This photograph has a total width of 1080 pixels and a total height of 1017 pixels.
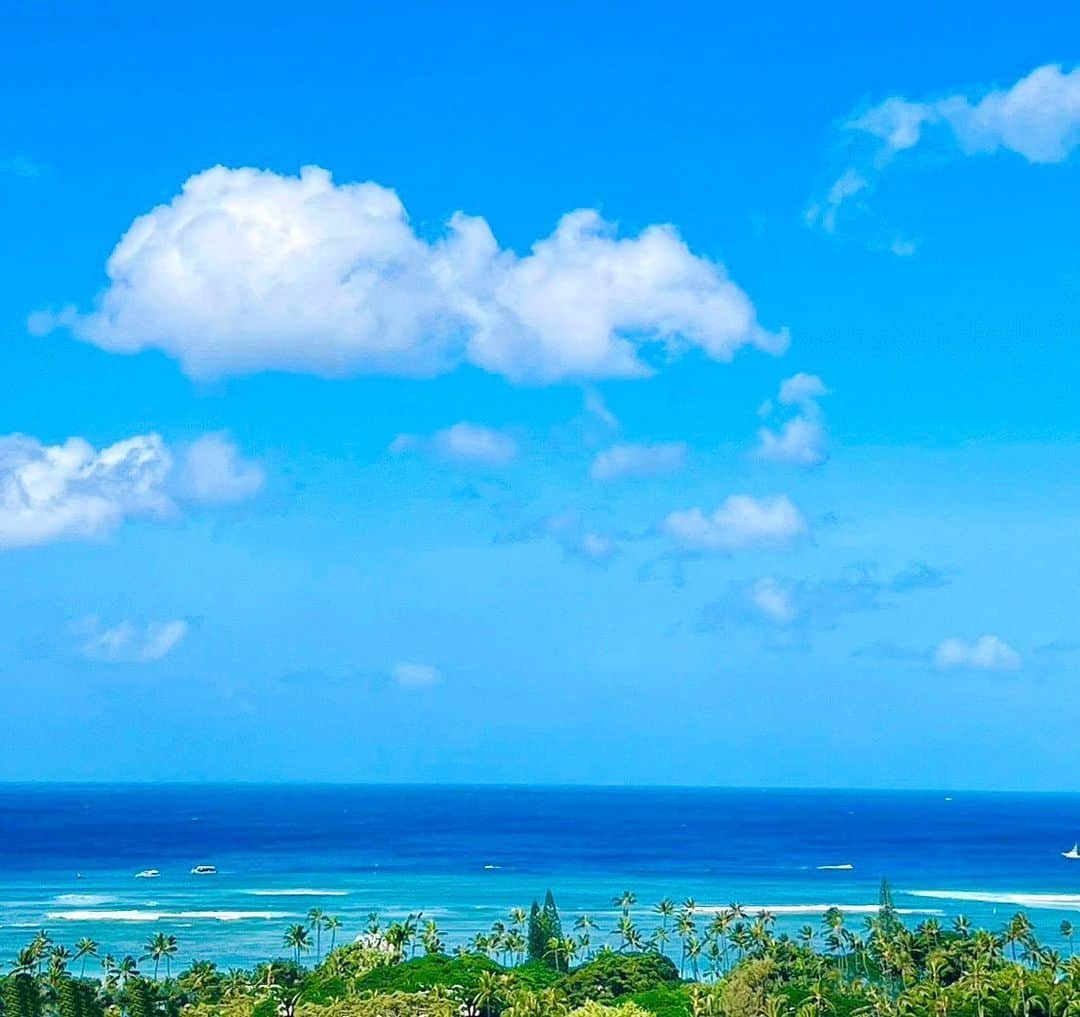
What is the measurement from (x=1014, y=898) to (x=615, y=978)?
3633 inches

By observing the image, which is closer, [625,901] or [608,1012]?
[608,1012]

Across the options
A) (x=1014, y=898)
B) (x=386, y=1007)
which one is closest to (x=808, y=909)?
(x=1014, y=898)

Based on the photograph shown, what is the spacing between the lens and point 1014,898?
15312 centimetres

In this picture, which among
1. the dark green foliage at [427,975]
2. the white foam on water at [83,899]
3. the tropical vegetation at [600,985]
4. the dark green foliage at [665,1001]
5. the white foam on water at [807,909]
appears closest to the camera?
the tropical vegetation at [600,985]

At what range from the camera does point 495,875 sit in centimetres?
17375

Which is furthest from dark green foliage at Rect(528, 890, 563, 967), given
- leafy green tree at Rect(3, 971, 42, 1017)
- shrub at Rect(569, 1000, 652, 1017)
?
leafy green tree at Rect(3, 971, 42, 1017)

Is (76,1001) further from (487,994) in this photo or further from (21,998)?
(487,994)

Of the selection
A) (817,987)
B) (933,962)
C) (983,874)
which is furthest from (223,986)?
(983,874)

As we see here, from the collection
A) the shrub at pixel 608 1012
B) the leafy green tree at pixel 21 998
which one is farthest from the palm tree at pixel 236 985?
the shrub at pixel 608 1012

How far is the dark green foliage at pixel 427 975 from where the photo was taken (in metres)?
73.6

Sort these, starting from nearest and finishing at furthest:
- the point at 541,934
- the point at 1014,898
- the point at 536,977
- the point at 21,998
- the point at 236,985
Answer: the point at 21,998 → the point at 536,977 → the point at 236,985 → the point at 541,934 → the point at 1014,898

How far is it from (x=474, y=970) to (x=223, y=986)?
1442 centimetres

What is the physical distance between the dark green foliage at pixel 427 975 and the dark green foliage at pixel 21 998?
17.0 m

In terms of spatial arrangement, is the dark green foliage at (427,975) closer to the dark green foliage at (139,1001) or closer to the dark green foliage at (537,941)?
the dark green foliage at (139,1001)
